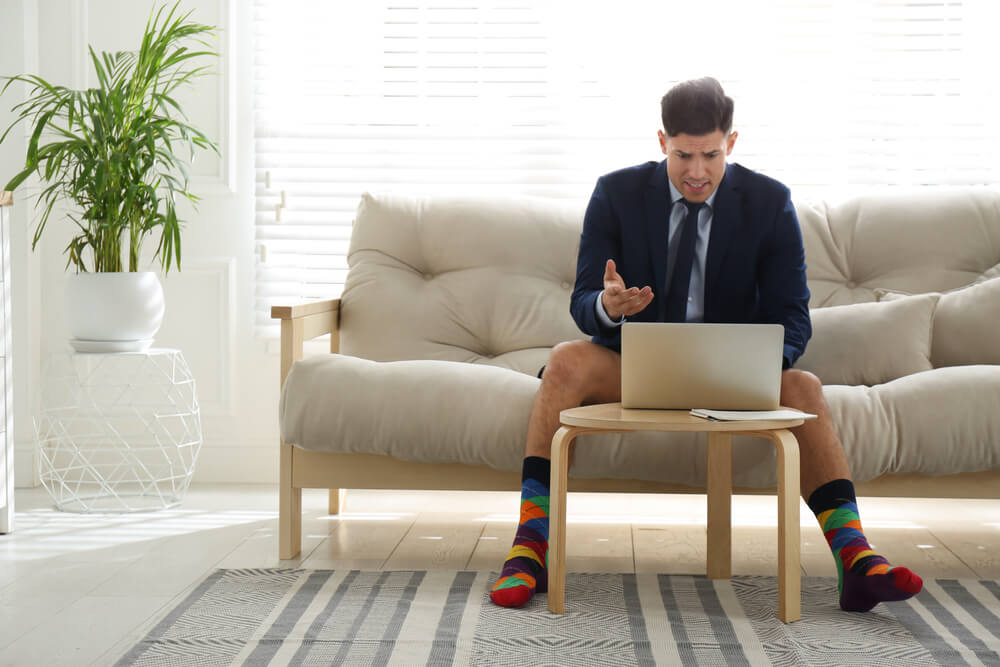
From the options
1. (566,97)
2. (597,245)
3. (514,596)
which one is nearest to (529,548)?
(514,596)

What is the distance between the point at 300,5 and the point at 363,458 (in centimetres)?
165

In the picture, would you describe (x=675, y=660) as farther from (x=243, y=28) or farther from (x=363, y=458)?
(x=243, y=28)

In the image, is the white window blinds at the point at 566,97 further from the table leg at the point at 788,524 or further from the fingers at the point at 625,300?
the table leg at the point at 788,524

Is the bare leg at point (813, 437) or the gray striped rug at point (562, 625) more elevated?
the bare leg at point (813, 437)

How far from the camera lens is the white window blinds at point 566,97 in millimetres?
2951

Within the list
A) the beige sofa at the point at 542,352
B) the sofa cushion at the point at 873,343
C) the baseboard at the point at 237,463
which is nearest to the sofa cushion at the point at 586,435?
the beige sofa at the point at 542,352

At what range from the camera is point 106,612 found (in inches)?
69.7

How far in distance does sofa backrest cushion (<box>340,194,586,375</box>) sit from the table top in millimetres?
801

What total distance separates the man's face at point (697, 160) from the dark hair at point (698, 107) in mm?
17

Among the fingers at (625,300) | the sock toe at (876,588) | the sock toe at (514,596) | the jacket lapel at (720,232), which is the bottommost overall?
the sock toe at (514,596)

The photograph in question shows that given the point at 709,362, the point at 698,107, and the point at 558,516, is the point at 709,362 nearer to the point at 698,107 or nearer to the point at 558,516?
the point at 558,516

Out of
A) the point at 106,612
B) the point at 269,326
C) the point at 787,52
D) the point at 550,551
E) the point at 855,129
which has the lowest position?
the point at 106,612

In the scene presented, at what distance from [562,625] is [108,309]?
1606 millimetres

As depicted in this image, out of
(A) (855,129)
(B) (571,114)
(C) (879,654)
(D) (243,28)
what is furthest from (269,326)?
(C) (879,654)
